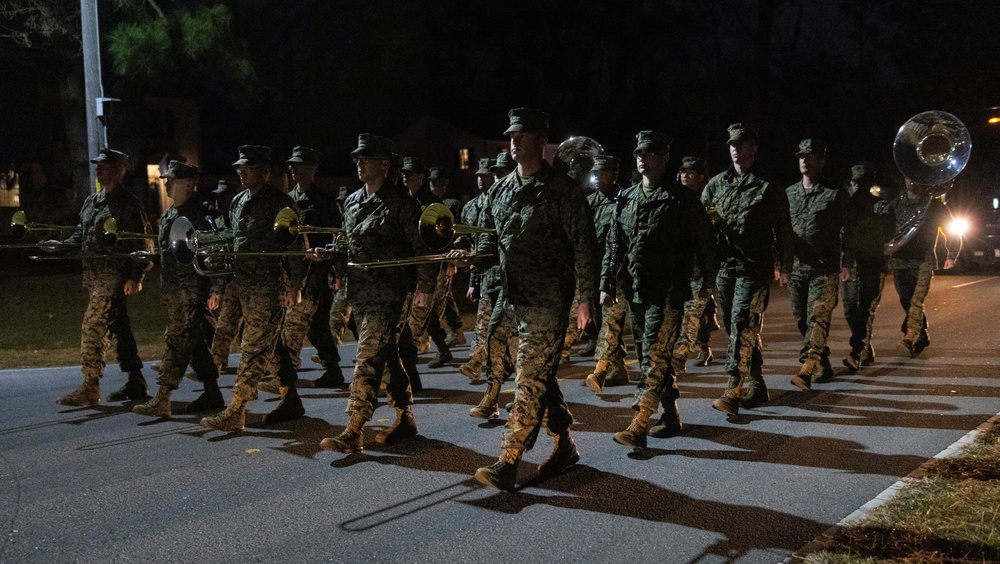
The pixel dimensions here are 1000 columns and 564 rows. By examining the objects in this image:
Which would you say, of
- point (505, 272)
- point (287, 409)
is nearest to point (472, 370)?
point (287, 409)

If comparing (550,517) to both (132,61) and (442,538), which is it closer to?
(442,538)

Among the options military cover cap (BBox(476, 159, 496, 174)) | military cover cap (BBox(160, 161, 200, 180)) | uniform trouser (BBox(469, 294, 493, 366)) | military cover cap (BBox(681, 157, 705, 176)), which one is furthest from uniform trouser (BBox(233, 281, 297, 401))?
military cover cap (BBox(681, 157, 705, 176))

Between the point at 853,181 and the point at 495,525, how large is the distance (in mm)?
7081

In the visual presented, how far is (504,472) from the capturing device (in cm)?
570

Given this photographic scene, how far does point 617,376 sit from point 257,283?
385 cm

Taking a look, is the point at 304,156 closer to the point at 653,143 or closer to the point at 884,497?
the point at 653,143

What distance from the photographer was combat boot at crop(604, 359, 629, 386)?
9344 mm

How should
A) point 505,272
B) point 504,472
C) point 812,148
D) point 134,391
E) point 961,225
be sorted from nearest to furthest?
1. point 504,472
2. point 505,272
3. point 134,391
4. point 812,148
5. point 961,225

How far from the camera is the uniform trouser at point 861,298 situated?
1036 cm

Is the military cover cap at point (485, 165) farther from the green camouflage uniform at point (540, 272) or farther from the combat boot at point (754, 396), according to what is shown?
the green camouflage uniform at point (540, 272)

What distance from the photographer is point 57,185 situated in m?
29.2

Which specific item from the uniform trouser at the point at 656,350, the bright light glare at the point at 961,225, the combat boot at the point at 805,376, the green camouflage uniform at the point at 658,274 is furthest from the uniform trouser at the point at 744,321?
the bright light glare at the point at 961,225

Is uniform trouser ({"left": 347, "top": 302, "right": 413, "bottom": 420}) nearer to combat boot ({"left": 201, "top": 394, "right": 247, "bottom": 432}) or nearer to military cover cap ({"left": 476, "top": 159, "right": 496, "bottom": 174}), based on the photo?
combat boot ({"left": 201, "top": 394, "right": 247, "bottom": 432})

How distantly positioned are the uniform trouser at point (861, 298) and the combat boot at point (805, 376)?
1.20m
